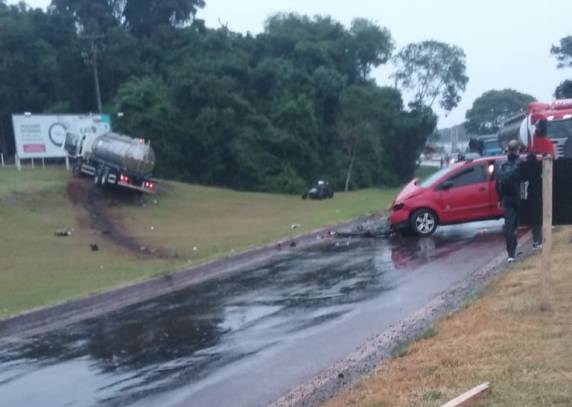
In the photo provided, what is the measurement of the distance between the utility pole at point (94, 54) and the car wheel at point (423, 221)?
163ft

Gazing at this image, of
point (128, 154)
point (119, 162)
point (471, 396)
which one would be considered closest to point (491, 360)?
point (471, 396)

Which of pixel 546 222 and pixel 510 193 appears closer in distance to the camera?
pixel 546 222

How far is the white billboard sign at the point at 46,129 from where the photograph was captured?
5062 cm

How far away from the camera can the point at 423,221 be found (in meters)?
20.7

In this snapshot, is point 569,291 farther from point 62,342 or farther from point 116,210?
point 116,210

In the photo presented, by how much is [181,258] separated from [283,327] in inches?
421

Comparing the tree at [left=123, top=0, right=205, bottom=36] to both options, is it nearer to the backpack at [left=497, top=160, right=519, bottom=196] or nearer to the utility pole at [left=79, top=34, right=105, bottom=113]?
the utility pole at [left=79, top=34, right=105, bottom=113]

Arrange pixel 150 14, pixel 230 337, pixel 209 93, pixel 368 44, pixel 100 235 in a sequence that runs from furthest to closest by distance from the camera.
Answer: pixel 368 44 < pixel 150 14 < pixel 209 93 < pixel 100 235 < pixel 230 337

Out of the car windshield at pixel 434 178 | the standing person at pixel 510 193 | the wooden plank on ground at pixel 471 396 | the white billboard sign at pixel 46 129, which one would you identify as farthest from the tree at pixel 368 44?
the wooden plank on ground at pixel 471 396

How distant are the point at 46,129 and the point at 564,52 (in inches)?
1571

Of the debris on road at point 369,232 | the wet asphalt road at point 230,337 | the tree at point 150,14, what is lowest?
the debris on road at point 369,232

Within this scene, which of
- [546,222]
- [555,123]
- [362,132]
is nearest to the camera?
[546,222]

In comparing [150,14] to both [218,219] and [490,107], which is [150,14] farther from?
[218,219]

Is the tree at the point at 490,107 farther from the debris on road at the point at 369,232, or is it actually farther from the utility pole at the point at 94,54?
Answer: the debris on road at the point at 369,232
